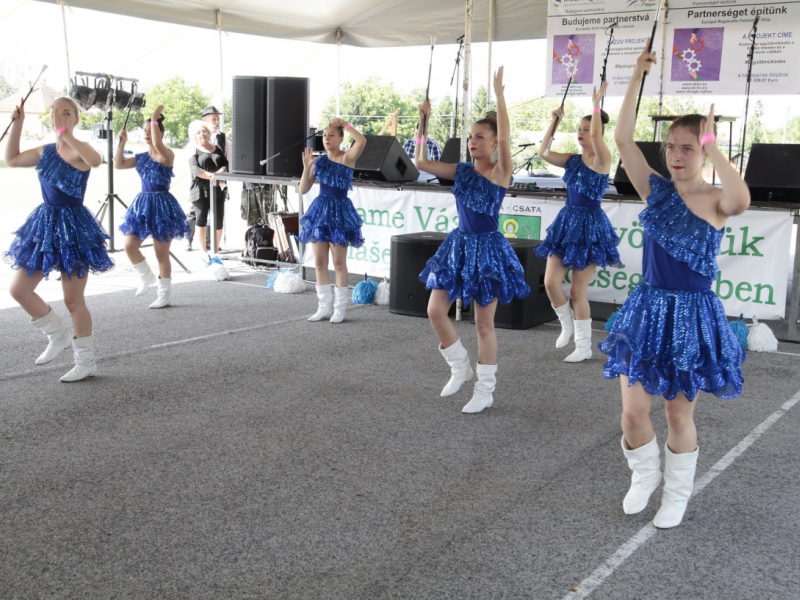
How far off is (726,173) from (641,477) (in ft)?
3.63

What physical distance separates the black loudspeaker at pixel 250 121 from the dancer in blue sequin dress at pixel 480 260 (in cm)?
474

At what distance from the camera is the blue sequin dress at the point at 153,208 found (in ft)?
20.2

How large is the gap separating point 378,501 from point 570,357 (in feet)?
7.98

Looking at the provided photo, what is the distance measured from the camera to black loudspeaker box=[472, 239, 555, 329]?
19.0 feet

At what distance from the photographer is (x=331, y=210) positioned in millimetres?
5777

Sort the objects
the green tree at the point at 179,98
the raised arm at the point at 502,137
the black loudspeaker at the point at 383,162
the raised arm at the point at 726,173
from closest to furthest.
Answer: the raised arm at the point at 726,173 < the raised arm at the point at 502,137 < the black loudspeaker at the point at 383,162 < the green tree at the point at 179,98

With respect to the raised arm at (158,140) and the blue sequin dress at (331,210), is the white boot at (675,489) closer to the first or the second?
the blue sequin dress at (331,210)

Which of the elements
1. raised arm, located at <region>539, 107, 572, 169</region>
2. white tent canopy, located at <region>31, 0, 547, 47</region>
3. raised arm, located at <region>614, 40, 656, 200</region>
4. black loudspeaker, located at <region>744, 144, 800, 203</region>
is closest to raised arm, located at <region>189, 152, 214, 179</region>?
white tent canopy, located at <region>31, 0, 547, 47</region>

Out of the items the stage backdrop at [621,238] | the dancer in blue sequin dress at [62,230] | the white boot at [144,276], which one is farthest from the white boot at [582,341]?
the white boot at [144,276]

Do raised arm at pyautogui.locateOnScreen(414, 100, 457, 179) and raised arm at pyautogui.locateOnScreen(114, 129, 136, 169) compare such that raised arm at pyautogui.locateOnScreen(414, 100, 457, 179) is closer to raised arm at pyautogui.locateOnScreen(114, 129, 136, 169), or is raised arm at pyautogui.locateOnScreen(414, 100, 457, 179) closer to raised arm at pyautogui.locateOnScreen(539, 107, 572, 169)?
raised arm at pyautogui.locateOnScreen(539, 107, 572, 169)

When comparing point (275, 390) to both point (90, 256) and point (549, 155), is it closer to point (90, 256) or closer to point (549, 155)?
point (90, 256)

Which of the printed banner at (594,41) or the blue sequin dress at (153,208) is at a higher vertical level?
the printed banner at (594,41)

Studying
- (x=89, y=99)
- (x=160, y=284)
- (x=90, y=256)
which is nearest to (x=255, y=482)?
(x=90, y=256)

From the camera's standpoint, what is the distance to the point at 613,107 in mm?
14133
